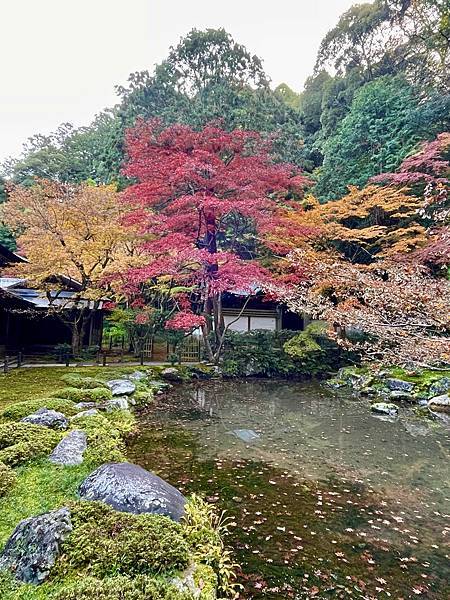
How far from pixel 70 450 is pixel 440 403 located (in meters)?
9.94

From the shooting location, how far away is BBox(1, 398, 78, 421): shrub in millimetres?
6441

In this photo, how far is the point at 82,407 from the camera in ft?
24.7

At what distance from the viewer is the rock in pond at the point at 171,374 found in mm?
12510

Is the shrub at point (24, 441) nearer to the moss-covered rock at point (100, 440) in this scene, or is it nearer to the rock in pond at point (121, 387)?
the moss-covered rock at point (100, 440)

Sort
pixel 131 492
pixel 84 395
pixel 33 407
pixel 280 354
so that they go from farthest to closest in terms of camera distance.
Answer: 1. pixel 280 354
2. pixel 84 395
3. pixel 33 407
4. pixel 131 492

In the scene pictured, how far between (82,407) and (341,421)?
5894 millimetres

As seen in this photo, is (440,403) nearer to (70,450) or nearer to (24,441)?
(70,450)

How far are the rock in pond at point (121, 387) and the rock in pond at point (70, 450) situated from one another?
3.87m

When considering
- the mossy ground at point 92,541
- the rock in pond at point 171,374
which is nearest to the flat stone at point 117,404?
the mossy ground at point 92,541

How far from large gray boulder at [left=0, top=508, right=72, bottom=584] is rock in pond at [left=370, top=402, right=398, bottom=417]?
8.87 meters

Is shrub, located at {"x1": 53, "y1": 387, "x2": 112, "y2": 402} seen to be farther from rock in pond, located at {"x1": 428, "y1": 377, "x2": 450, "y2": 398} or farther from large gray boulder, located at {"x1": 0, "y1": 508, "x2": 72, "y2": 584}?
rock in pond, located at {"x1": 428, "y1": 377, "x2": 450, "y2": 398}

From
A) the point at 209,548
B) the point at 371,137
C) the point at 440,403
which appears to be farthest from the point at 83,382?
the point at 371,137

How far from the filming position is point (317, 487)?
551cm

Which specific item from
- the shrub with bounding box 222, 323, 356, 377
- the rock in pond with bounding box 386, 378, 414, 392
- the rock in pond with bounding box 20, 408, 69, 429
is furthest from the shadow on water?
the shrub with bounding box 222, 323, 356, 377
